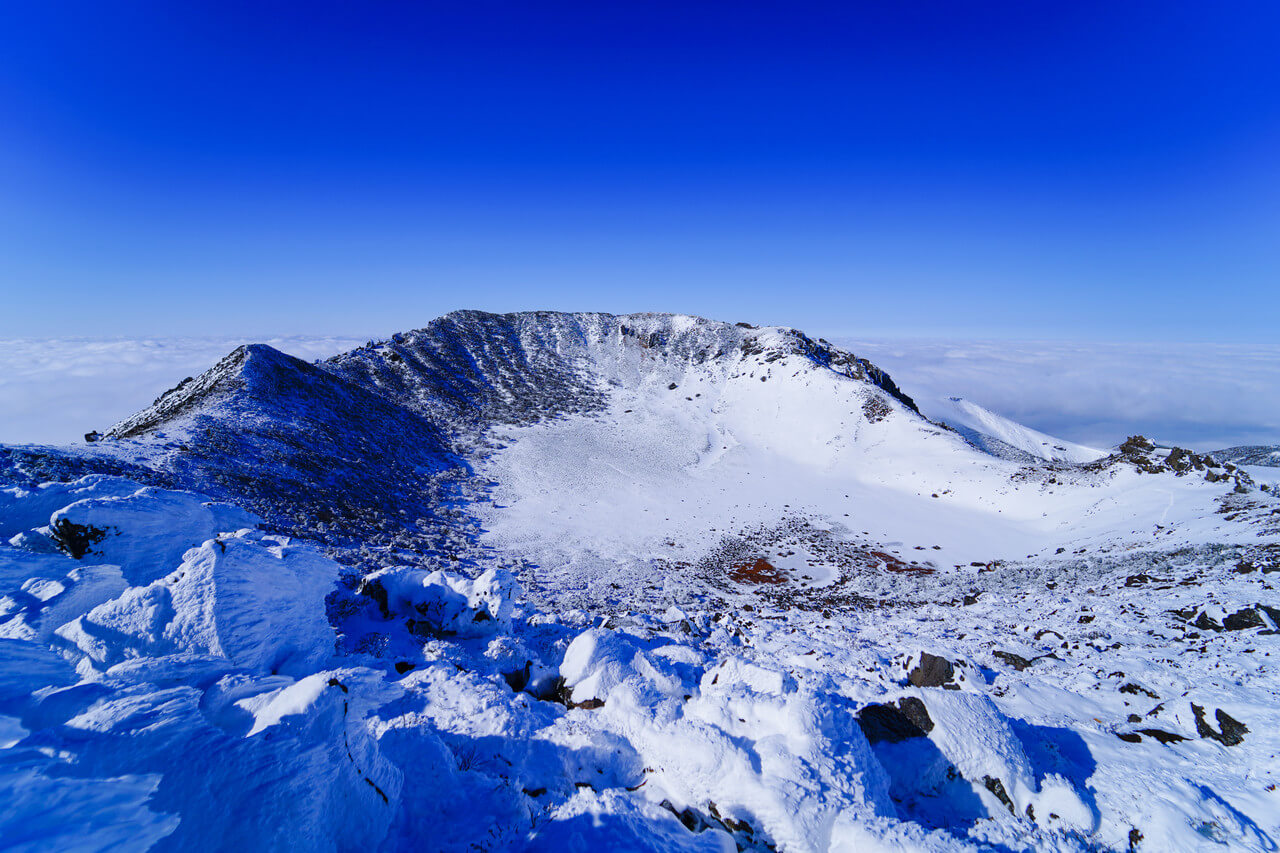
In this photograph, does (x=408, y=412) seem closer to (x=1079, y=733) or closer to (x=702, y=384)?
(x=702, y=384)

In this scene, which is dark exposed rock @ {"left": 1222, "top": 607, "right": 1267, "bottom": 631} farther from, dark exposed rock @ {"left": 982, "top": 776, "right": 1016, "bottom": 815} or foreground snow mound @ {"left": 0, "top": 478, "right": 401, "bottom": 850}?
foreground snow mound @ {"left": 0, "top": 478, "right": 401, "bottom": 850}

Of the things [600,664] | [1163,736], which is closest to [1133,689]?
[1163,736]

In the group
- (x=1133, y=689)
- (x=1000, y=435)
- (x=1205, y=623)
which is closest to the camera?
(x=1133, y=689)

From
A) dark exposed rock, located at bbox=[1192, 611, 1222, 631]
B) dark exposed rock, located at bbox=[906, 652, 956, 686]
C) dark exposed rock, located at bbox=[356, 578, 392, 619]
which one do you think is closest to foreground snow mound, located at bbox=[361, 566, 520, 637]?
dark exposed rock, located at bbox=[356, 578, 392, 619]

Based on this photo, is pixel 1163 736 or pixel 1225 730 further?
pixel 1163 736

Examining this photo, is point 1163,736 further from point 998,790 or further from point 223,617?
point 223,617

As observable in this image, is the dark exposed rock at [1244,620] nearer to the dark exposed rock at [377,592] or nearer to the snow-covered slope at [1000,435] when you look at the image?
the dark exposed rock at [377,592]

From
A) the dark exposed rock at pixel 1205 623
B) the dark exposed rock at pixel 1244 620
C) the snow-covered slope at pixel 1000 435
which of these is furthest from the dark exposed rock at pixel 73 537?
the snow-covered slope at pixel 1000 435

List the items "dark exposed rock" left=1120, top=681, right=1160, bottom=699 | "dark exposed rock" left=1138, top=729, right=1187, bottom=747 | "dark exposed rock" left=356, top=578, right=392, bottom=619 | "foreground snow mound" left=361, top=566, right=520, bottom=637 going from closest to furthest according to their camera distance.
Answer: "dark exposed rock" left=1138, top=729, right=1187, bottom=747, "dark exposed rock" left=1120, top=681, right=1160, bottom=699, "foreground snow mound" left=361, top=566, right=520, bottom=637, "dark exposed rock" left=356, top=578, right=392, bottom=619
